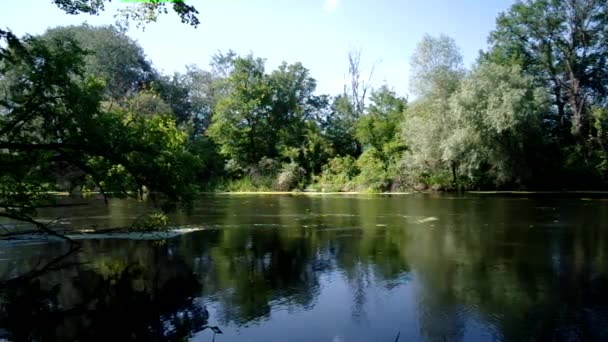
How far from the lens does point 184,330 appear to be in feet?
28.1

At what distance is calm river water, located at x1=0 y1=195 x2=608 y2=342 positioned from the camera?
8.60m

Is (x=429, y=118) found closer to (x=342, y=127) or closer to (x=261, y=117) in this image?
(x=342, y=127)

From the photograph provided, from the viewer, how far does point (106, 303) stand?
10281 millimetres

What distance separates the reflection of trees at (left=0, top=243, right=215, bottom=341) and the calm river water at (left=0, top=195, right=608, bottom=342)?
37 mm

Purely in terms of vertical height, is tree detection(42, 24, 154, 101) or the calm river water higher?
tree detection(42, 24, 154, 101)

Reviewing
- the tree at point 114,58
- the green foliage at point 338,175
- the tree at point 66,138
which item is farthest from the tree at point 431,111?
the tree at point 114,58

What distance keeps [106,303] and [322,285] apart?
4505 mm

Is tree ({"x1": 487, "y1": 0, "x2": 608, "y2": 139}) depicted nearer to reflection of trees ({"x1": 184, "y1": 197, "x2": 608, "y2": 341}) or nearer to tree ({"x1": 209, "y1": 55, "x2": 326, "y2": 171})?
tree ({"x1": 209, "y1": 55, "x2": 326, "y2": 171})

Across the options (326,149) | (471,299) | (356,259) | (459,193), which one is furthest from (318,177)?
(471,299)

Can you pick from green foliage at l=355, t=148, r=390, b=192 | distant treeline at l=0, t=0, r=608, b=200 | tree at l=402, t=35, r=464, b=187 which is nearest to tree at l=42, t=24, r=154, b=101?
distant treeline at l=0, t=0, r=608, b=200

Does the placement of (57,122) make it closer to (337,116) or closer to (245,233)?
(245,233)

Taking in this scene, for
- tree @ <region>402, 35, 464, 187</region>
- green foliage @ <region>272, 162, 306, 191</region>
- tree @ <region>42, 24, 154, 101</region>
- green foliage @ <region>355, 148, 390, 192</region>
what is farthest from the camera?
tree @ <region>42, 24, 154, 101</region>

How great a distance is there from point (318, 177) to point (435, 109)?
14671 mm

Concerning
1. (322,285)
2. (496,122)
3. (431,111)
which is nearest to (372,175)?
(431,111)
